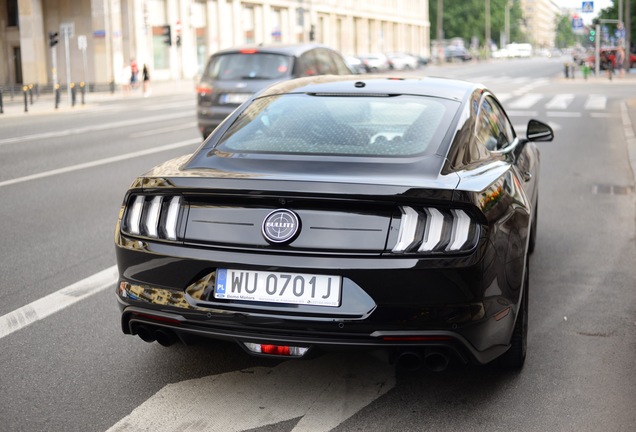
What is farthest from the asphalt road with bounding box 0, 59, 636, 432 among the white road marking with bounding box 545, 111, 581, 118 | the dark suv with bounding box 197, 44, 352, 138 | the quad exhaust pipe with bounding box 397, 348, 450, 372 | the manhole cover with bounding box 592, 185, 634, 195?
the white road marking with bounding box 545, 111, 581, 118

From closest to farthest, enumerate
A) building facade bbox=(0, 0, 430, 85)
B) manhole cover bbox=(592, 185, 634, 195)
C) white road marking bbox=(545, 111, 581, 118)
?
manhole cover bbox=(592, 185, 634, 195), white road marking bbox=(545, 111, 581, 118), building facade bbox=(0, 0, 430, 85)

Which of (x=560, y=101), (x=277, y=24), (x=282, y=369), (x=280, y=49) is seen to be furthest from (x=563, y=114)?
(x=277, y=24)

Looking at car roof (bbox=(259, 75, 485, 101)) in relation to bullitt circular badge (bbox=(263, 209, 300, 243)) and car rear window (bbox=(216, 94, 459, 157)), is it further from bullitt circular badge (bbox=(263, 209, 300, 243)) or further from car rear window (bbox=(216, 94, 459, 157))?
bullitt circular badge (bbox=(263, 209, 300, 243))

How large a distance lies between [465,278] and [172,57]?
53865 millimetres

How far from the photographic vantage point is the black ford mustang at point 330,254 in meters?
3.68

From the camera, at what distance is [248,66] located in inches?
645

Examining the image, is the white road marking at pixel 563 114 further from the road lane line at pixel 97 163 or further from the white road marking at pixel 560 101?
the road lane line at pixel 97 163

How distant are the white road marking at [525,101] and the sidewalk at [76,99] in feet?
47.7

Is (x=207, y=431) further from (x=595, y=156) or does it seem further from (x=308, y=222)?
(x=595, y=156)

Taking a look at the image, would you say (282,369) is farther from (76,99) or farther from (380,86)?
(76,99)

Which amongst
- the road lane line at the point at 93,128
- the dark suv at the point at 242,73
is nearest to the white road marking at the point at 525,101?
the road lane line at the point at 93,128

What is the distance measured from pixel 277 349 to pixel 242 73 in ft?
42.4

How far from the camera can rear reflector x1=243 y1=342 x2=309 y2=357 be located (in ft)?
12.4

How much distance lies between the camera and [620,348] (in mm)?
4895
